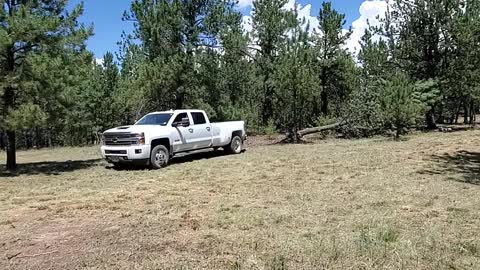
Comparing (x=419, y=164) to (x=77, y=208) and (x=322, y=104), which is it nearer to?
(x=77, y=208)

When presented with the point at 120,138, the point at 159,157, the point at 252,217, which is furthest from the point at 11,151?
the point at 252,217

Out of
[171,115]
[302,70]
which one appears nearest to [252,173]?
[171,115]

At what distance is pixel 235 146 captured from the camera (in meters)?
16.9

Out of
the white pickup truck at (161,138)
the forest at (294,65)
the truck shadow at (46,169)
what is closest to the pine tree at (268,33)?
the forest at (294,65)

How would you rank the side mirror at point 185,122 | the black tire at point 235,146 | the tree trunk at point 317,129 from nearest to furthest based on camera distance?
1. the side mirror at point 185,122
2. the black tire at point 235,146
3. the tree trunk at point 317,129

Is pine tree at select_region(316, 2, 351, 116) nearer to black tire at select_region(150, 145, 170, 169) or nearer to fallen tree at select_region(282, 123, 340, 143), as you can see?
fallen tree at select_region(282, 123, 340, 143)

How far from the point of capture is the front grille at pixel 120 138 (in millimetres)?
12867

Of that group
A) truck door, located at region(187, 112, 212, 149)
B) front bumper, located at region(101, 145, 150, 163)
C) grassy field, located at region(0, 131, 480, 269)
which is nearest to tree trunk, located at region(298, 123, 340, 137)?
truck door, located at region(187, 112, 212, 149)

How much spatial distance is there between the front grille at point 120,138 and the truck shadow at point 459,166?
7.86 m

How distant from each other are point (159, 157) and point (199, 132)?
2094mm

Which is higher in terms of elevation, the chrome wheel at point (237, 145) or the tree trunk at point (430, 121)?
the tree trunk at point (430, 121)

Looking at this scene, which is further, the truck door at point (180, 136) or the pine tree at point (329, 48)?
the pine tree at point (329, 48)

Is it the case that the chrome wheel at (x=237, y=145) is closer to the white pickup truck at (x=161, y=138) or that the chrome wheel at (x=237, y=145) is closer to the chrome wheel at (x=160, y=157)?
the white pickup truck at (x=161, y=138)

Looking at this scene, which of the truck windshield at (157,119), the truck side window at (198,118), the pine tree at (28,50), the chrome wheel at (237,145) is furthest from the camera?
the chrome wheel at (237,145)
